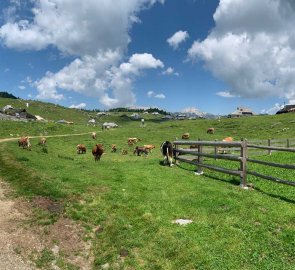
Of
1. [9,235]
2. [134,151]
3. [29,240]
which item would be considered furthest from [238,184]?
[134,151]

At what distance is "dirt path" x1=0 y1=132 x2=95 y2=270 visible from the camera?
1185cm

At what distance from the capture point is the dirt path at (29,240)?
1185 centimetres

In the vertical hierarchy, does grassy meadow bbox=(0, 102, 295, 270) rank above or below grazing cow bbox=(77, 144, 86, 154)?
below

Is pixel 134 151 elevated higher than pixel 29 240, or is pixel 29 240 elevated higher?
pixel 134 151

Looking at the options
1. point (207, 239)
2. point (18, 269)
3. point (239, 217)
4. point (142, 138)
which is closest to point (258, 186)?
point (239, 217)

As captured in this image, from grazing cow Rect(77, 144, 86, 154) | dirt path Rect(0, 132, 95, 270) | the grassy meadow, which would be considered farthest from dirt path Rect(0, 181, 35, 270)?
grazing cow Rect(77, 144, 86, 154)

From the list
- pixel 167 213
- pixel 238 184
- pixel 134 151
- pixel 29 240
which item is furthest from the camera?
pixel 134 151

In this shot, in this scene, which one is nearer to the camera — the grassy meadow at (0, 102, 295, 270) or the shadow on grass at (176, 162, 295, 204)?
the grassy meadow at (0, 102, 295, 270)

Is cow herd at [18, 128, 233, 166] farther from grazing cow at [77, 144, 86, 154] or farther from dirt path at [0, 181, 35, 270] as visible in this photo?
dirt path at [0, 181, 35, 270]

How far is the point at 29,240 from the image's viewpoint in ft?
42.7

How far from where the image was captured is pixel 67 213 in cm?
1511

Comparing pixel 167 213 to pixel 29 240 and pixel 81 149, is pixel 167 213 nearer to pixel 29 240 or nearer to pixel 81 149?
pixel 29 240

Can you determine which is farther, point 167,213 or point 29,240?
point 167,213

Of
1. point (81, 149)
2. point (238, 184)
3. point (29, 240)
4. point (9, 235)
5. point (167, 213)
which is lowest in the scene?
point (29, 240)
